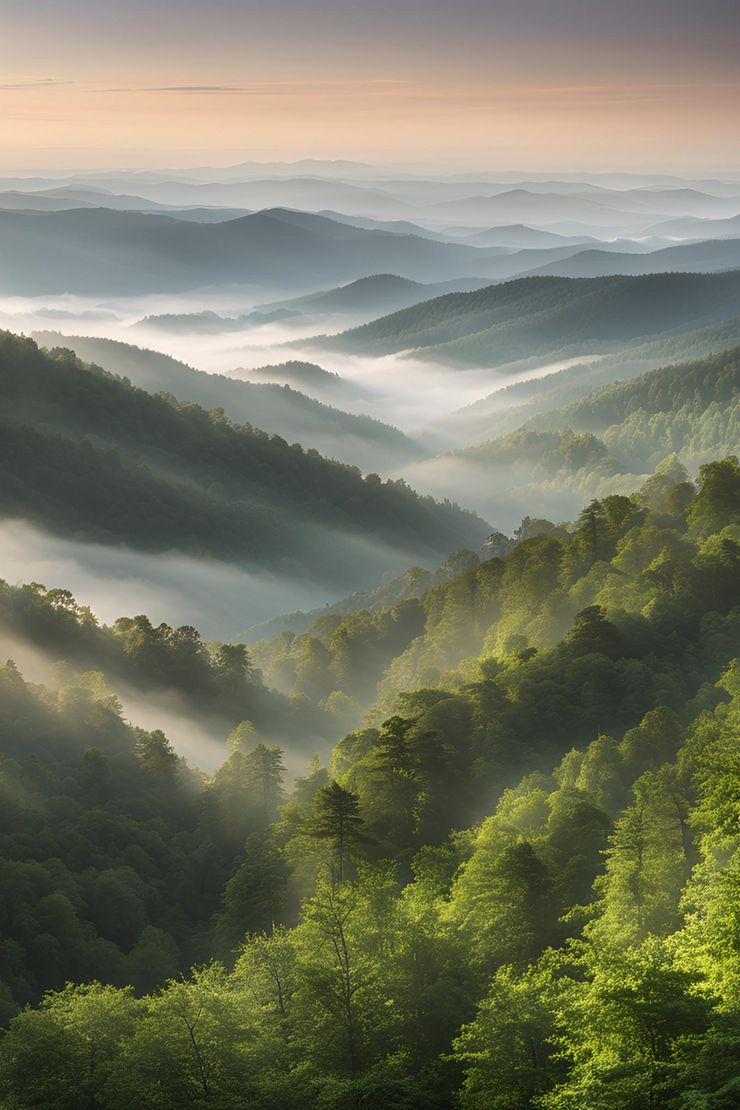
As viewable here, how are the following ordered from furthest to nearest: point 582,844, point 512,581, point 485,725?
point 512,581 < point 485,725 < point 582,844

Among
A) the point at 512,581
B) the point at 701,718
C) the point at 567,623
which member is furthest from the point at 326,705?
the point at 701,718

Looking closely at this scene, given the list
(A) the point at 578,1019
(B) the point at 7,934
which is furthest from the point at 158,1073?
(B) the point at 7,934

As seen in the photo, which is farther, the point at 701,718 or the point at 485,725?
the point at 485,725

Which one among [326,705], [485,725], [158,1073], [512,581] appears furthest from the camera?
[326,705]

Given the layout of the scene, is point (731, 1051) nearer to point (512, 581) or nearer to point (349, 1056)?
point (349, 1056)

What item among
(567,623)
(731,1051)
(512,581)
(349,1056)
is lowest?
(349,1056)

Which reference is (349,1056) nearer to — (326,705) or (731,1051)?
(731,1051)

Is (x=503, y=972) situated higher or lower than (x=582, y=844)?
lower
